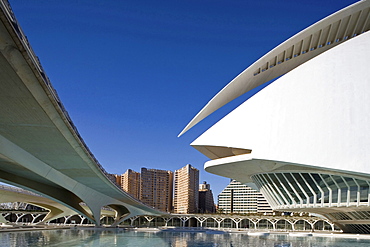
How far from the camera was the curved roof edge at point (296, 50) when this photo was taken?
82.7 feet

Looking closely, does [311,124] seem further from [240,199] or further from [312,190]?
[240,199]

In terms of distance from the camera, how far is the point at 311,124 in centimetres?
2134

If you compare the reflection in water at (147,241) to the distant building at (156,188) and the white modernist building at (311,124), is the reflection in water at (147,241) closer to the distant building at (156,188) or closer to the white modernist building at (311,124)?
the white modernist building at (311,124)

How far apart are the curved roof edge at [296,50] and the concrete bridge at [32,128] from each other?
926cm

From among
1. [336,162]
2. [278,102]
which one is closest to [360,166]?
[336,162]

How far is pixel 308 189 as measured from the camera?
24.0 metres

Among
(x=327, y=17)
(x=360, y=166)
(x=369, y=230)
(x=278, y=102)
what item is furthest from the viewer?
(x=369, y=230)

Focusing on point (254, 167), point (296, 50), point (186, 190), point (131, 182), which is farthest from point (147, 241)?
point (186, 190)

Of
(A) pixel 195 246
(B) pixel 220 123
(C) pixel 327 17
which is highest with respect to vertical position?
(C) pixel 327 17

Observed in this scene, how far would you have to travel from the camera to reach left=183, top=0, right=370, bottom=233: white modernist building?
803 inches

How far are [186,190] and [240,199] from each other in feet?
58.0

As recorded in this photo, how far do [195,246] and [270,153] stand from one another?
667 cm

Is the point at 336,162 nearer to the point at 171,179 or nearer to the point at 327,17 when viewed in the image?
the point at 327,17

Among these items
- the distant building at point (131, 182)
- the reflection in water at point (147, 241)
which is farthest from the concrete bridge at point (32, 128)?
the distant building at point (131, 182)
